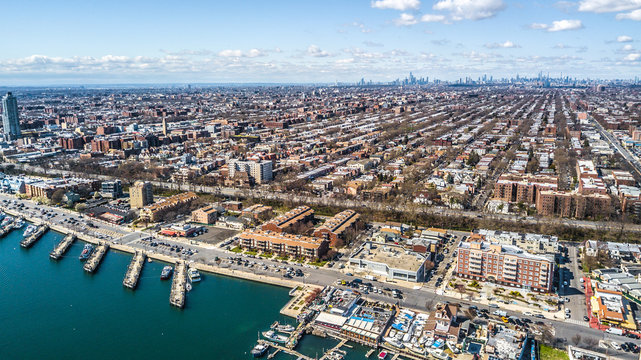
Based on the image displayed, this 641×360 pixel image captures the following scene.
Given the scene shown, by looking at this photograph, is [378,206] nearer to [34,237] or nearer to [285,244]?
[285,244]

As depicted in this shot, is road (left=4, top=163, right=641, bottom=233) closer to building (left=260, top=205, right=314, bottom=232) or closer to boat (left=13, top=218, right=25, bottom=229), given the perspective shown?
building (left=260, top=205, right=314, bottom=232)

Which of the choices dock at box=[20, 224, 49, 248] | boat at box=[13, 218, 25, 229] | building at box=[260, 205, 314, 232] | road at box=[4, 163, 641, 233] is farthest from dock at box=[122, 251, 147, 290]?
boat at box=[13, 218, 25, 229]

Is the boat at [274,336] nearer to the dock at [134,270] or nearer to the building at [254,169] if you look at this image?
the dock at [134,270]

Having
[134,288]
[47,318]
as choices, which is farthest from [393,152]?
[47,318]

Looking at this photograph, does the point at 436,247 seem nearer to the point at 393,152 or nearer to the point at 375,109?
the point at 393,152

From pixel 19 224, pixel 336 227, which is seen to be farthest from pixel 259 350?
pixel 19 224
